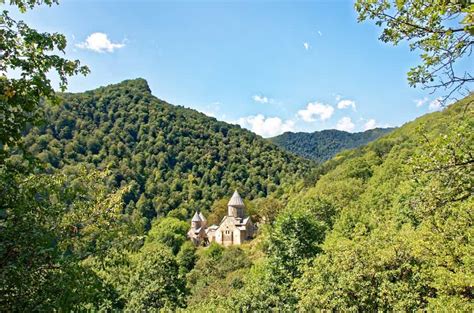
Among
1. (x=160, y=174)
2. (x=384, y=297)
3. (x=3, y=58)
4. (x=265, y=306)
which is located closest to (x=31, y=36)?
(x=3, y=58)

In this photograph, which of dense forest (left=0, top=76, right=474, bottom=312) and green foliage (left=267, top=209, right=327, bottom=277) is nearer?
dense forest (left=0, top=76, right=474, bottom=312)

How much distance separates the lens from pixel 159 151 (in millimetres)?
142250

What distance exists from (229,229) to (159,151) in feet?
231

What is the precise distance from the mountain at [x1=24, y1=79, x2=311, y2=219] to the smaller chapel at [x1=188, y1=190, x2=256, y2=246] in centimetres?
1947

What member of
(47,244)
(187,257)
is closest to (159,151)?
(187,257)

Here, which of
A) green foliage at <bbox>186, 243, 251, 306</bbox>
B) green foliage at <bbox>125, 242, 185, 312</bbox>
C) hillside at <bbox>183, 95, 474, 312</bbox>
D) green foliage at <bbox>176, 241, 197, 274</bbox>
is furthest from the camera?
green foliage at <bbox>176, 241, 197, 274</bbox>

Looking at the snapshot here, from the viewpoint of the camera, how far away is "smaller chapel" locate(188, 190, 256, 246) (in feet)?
259

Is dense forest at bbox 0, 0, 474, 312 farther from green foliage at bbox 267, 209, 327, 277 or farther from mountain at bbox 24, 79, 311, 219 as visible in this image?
mountain at bbox 24, 79, 311, 219

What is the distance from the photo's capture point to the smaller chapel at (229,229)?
259ft

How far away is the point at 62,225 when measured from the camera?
24.7 ft

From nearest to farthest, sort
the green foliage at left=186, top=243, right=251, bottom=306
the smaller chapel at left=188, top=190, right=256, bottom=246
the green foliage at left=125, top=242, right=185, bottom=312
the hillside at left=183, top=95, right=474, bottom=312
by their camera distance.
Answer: the hillside at left=183, top=95, right=474, bottom=312
the green foliage at left=125, top=242, right=185, bottom=312
the green foliage at left=186, top=243, right=251, bottom=306
the smaller chapel at left=188, top=190, right=256, bottom=246

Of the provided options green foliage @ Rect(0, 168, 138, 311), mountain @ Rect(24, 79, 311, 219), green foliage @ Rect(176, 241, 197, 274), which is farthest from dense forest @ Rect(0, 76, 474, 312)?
mountain @ Rect(24, 79, 311, 219)

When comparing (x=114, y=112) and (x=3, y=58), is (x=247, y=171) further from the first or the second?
(x=3, y=58)

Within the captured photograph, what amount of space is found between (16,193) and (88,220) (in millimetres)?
1921
